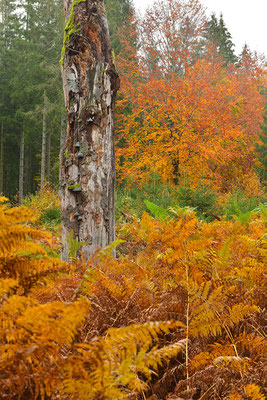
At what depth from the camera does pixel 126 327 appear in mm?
576

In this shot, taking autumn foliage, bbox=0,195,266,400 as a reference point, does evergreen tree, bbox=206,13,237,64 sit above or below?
above

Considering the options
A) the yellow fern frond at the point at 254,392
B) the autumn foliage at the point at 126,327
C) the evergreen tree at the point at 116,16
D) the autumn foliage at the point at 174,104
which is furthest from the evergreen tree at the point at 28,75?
the yellow fern frond at the point at 254,392

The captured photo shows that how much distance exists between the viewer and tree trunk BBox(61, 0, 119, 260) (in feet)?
8.69

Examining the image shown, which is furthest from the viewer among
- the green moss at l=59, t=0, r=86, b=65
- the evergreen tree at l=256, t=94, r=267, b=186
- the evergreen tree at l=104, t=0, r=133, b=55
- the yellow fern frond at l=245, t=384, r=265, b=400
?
the evergreen tree at l=104, t=0, r=133, b=55

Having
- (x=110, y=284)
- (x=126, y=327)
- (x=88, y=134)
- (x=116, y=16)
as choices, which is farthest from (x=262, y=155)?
(x=126, y=327)

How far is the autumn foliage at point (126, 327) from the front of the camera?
0.54 m

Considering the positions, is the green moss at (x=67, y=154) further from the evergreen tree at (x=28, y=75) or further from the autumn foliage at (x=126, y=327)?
the evergreen tree at (x=28, y=75)

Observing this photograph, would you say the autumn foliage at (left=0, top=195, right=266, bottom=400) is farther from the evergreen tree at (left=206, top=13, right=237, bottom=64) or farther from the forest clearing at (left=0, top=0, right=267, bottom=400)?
the evergreen tree at (left=206, top=13, right=237, bottom=64)

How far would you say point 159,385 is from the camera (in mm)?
871

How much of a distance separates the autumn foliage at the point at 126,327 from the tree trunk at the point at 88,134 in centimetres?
113

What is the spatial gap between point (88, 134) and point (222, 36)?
3661 centimetres

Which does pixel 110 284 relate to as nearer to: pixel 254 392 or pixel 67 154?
pixel 254 392

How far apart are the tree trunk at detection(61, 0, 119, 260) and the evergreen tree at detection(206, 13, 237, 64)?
3345 centimetres

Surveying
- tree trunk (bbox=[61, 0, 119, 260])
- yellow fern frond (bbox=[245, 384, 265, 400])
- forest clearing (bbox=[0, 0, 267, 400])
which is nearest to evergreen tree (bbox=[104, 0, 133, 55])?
forest clearing (bbox=[0, 0, 267, 400])
